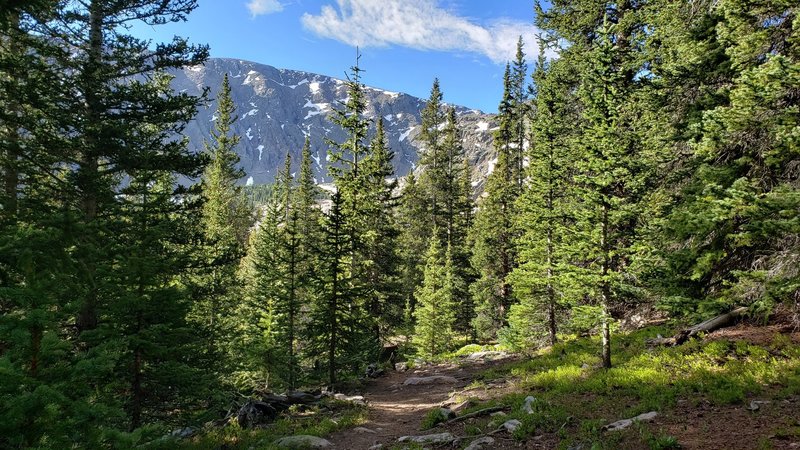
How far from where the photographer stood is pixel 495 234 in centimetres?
3216

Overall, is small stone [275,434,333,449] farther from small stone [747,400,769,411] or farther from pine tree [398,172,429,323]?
pine tree [398,172,429,323]

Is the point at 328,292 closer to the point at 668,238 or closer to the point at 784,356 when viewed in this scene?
the point at 668,238

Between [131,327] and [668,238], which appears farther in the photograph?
[668,238]

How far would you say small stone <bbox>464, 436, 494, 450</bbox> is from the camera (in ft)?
29.2

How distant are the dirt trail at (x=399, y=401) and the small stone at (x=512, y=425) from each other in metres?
2.12

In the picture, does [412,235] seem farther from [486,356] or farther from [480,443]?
[480,443]

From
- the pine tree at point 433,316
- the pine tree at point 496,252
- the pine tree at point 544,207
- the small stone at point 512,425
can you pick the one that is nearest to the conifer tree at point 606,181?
the small stone at point 512,425

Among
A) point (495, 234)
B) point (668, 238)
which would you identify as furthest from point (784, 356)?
point (495, 234)

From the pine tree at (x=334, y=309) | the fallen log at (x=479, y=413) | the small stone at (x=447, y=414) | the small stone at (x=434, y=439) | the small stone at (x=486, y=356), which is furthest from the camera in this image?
the small stone at (x=486, y=356)

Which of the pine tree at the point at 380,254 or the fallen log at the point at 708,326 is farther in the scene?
the pine tree at the point at 380,254

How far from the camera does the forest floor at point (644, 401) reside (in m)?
7.54

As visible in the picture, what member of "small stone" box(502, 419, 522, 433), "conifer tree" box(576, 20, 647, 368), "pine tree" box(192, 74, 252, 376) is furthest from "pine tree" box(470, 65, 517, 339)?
"small stone" box(502, 419, 522, 433)

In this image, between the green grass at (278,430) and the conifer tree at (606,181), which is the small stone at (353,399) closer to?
the green grass at (278,430)

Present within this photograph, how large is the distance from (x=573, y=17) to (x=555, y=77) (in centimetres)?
311
